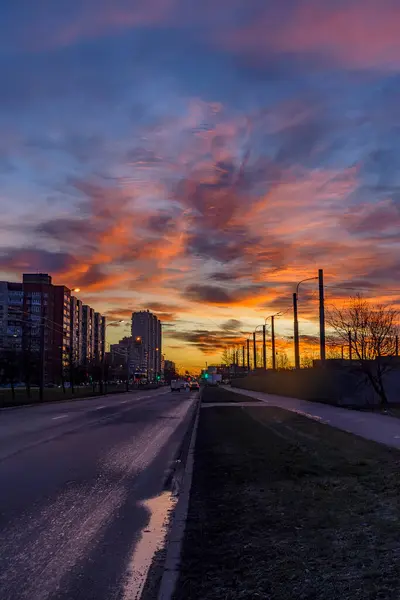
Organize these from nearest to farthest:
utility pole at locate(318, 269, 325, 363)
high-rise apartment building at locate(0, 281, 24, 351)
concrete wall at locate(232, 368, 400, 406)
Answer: utility pole at locate(318, 269, 325, 363)
concrete wall at locate(232, 368, 400, 406)
high-rise apartment building at locate(0, 281, 24, 351)

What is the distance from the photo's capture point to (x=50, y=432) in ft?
67.5

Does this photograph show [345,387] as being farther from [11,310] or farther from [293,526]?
[11,310]

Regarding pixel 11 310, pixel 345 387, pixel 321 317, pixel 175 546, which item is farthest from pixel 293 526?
pixel 11 310

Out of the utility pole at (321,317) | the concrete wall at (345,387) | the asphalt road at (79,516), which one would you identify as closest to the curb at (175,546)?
the asphalt road at (79,516)

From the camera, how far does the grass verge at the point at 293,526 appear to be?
4.95 meters

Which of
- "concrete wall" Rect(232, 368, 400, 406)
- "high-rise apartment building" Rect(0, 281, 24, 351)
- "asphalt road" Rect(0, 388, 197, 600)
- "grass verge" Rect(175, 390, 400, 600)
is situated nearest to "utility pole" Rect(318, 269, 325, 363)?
"concrete wall" Rect(232, 368, 400, 406)

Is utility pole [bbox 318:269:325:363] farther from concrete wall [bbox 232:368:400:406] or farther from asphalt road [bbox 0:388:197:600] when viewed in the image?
asphalt road [bbox 0:388:197:600]

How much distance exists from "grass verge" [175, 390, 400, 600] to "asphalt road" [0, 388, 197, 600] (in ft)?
Result: 2.14

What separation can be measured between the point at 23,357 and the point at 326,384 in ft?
128

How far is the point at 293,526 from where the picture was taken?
7.03 metres

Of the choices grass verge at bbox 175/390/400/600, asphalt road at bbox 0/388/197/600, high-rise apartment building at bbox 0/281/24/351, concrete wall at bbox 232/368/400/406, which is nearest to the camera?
grass verge at bbox 175/390/400/600

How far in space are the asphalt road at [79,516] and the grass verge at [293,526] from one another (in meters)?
0.65

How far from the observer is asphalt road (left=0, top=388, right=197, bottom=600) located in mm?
5395

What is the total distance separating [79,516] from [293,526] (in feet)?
9.57
